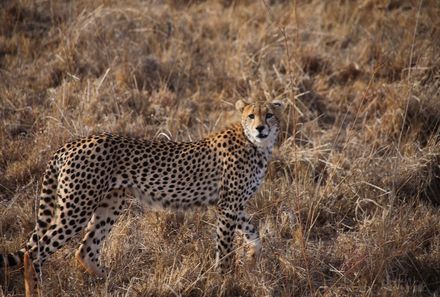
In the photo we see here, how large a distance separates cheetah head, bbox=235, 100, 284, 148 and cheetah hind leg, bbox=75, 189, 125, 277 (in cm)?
102

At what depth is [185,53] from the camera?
7.34 meters

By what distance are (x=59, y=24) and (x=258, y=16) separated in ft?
8.54

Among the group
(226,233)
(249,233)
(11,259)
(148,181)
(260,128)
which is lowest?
(249,233)

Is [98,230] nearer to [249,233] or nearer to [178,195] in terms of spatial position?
[178,195]

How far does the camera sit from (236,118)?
20.6 ft

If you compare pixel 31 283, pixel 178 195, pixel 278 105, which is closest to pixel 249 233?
pixel 178 195

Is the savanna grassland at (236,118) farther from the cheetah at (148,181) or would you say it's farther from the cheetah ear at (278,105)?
the cheetah ear at (278,105)

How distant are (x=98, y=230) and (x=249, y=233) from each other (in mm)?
1114

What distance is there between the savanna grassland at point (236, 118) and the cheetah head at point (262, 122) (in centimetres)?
57

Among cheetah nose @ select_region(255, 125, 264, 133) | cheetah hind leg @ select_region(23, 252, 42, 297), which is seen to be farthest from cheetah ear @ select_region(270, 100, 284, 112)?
cheetah hind leg @ select_region(23, 252, 42, 297)

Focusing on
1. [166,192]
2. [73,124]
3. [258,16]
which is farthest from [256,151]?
[258,16]

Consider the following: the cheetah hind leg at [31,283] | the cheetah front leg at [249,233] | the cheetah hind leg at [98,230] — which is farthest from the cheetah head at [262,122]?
the cheetah hind leg at [31,283]

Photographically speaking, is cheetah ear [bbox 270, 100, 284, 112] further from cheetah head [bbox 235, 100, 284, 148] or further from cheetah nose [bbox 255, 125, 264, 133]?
cheetah nose [bbox 255, 125, 264, 133]

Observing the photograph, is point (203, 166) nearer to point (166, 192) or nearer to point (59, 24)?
point (166, 192)
